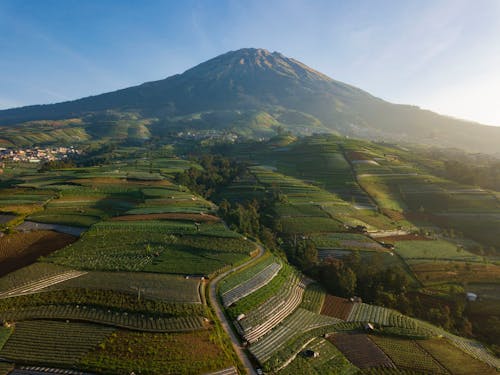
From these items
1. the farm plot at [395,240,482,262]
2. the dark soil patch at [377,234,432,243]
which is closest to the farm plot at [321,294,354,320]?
the farm plot at [395,240,482,262]

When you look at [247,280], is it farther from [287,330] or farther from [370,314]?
[370,314]

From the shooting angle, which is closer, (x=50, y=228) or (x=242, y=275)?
(x=242, y=275)

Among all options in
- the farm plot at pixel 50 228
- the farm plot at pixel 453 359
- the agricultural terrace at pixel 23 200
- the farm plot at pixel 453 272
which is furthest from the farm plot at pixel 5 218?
the farm plot at pixel 453 272

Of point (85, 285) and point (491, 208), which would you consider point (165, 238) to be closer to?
point (85, 285)

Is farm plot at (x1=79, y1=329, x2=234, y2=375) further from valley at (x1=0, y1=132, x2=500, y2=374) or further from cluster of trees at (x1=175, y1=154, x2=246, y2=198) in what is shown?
cluster of trees at (x1=175, y1=154, x2=246, y2=198)

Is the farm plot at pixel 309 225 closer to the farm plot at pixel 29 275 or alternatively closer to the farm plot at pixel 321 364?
the farm plot at pixel 321 364

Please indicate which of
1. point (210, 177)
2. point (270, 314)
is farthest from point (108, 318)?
point (210, 177)
